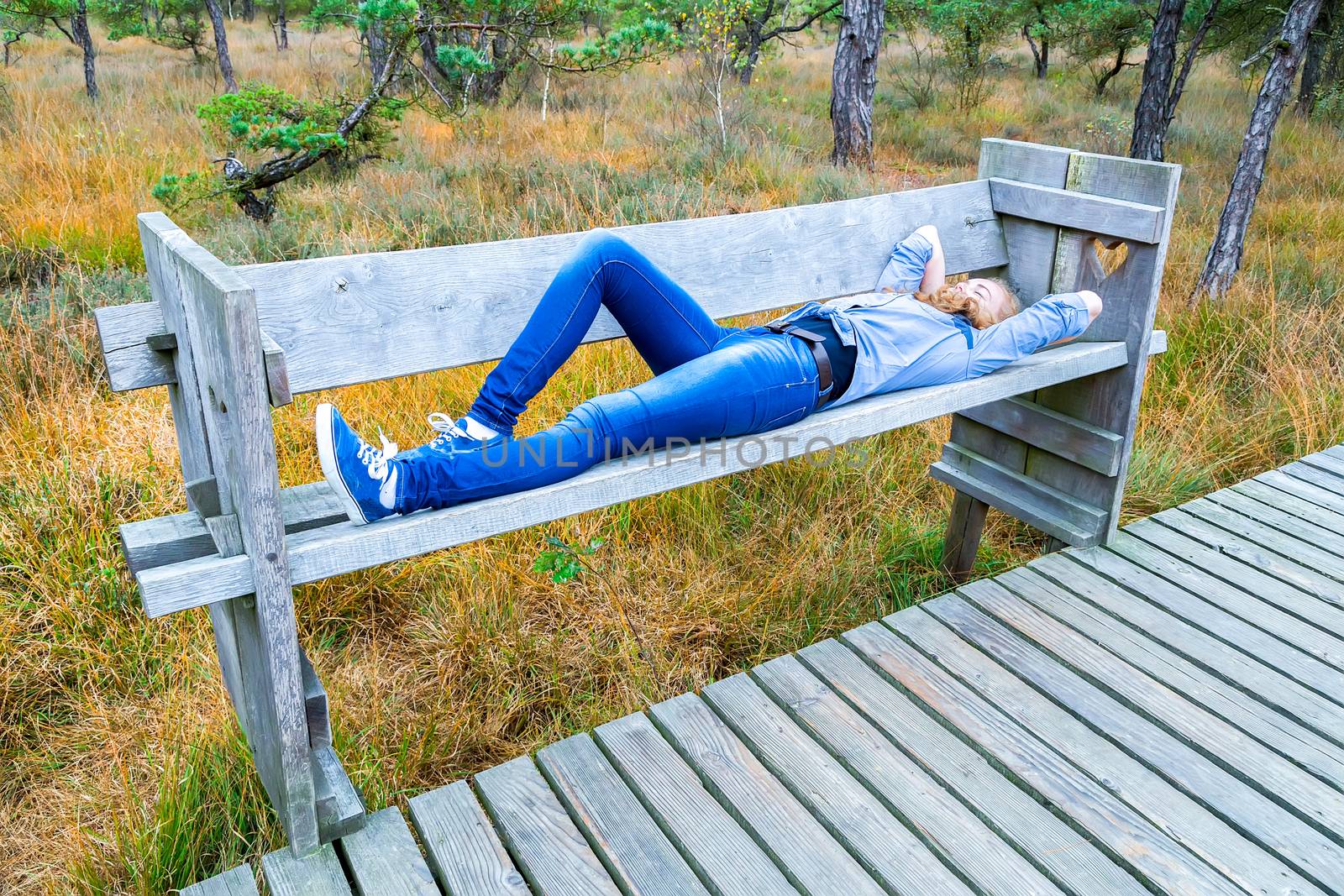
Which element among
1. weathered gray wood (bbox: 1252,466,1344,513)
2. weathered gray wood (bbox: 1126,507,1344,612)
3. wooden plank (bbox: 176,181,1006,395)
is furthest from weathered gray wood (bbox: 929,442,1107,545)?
weathered gray wood (bbox: 1252,466,1344,513)

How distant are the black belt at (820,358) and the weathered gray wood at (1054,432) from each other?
0.96 meters

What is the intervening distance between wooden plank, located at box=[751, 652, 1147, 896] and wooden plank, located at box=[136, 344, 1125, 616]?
1.90 feet

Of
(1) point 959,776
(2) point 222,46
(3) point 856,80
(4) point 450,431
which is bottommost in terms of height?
(1) point 959,776

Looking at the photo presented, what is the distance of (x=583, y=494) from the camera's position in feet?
6.90

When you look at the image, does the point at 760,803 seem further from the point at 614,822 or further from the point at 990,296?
the point at 990,296

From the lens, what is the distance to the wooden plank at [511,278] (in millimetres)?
2182

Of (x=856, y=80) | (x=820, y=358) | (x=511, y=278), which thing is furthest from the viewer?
(x=856, y=80)

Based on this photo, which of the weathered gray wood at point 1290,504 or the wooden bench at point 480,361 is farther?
the weathered gray wood at point 1290,504

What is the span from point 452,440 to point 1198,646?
2051mm

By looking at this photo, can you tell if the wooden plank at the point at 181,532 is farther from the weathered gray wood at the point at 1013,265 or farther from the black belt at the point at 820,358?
the weathered gray wood at the point at 1013,265

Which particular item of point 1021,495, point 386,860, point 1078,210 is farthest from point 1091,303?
point 386,860

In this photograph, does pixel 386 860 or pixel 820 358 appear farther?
pixel 820 358

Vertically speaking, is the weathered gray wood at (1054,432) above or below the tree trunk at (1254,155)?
below

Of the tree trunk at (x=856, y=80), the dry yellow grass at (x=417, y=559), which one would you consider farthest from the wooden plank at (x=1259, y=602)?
the tree trunk at (x=856, y=80)
